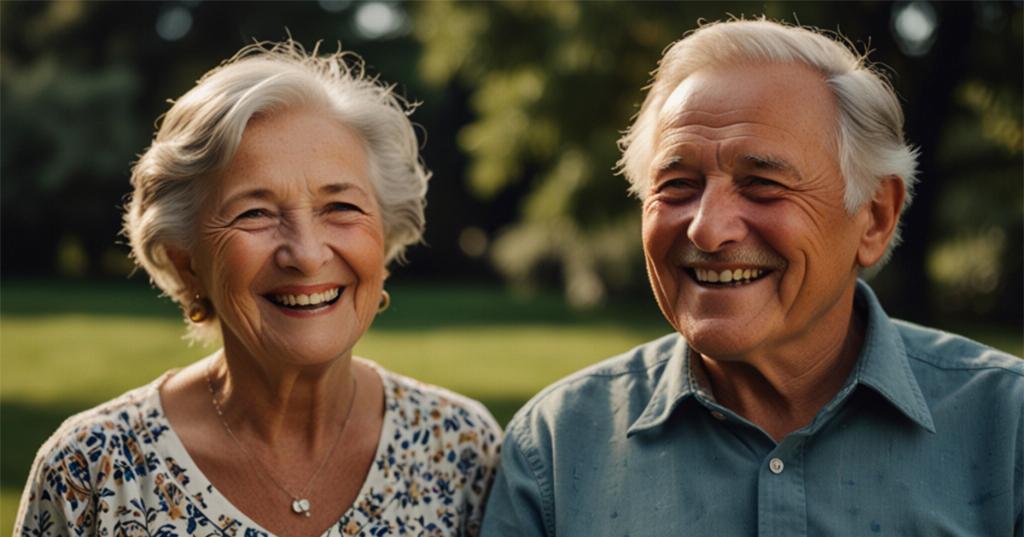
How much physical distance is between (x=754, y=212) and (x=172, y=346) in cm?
1233

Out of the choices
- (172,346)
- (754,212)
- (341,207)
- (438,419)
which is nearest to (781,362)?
(754,212)

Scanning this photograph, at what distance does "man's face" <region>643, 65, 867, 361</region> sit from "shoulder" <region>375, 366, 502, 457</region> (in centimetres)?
79

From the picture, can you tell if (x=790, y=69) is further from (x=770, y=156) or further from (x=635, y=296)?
(x=635, y=296)

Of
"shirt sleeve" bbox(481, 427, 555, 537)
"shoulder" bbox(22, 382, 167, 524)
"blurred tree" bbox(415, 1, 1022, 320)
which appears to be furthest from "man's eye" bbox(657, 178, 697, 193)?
"blurred tree" bbox(415, 1, 1022, 320)

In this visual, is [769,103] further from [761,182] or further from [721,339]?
[721,339]

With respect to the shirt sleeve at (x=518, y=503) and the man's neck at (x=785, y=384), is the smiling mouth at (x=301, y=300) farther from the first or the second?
the man's neck at (x=785, y=384)

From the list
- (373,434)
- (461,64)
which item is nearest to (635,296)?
(461,64)

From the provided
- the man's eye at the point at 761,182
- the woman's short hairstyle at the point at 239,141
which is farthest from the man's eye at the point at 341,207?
the man's eye at the point at 761,182

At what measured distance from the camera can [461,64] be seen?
1555 cm

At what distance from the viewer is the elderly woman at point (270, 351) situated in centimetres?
269

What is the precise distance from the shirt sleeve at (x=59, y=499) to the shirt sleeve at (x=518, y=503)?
992mm

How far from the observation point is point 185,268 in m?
2.91

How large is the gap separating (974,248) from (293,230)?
59.6 ft

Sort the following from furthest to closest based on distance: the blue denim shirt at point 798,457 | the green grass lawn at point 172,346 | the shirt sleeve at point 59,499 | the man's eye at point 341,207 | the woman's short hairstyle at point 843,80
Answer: the green grass lawn at point 172,346, the man's eye at point 341,207, the shirt sleeve at point 59,499, the woman's short hairstyle at point 843,80, the blue denim shirt at point 798,457
